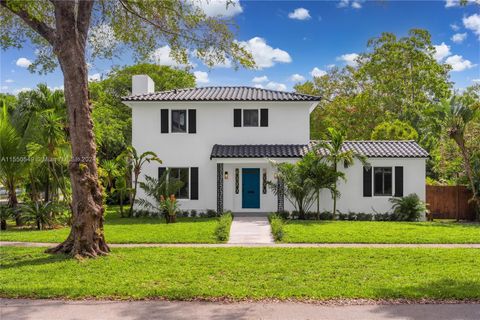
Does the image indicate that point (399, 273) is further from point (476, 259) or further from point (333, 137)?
point (333, 137)

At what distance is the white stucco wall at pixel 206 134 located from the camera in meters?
20.0

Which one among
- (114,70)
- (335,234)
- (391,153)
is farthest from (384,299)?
(114,70)

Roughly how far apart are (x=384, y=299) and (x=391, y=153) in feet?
43.7

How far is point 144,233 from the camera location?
14.2 meters

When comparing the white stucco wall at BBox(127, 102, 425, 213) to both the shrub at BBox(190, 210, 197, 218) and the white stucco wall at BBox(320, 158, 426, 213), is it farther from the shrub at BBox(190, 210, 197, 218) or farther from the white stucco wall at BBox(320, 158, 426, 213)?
the white stucco wall at BBox(320, 158, 426, 213)

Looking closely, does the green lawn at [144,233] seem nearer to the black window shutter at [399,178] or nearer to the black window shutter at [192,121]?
the black window shutter at [192,121]

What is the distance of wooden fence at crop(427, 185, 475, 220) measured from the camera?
66.3ft

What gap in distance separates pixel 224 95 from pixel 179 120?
2496 mm

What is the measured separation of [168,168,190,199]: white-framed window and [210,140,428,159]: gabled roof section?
1.81m

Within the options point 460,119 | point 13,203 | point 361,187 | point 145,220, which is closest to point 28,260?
point 13,203

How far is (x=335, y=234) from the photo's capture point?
1397 cm

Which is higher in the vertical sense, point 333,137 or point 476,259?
point 333,137

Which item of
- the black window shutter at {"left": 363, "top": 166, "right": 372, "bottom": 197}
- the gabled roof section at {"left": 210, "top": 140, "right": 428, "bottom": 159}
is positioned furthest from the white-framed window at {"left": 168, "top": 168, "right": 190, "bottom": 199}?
the black window shutter at {"left": 363, "top": 166, "right": 372, "bottom": 197}

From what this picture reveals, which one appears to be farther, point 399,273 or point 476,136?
point 476,136
